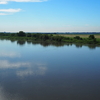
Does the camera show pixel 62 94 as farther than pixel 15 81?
No

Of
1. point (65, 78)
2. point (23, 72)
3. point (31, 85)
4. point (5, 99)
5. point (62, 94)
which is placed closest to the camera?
point (5, 99)

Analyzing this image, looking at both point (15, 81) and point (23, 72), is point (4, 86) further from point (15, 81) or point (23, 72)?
point (23, 72)

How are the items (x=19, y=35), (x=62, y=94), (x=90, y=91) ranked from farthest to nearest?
(x=19, y=35), (x=90, y=91), (x=62, y=94)

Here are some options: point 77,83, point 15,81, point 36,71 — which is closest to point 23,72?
point 36,71

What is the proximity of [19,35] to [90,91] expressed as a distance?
116ft

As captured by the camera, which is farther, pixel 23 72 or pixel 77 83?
pixel 23 72

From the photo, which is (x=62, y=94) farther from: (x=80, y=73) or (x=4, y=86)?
(x=80, y=73)

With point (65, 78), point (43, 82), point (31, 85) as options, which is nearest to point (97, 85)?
point (65, 78)

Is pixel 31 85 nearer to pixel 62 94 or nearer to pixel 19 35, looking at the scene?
pixel 62 94

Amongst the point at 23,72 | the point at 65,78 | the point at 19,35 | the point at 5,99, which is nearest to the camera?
the point at 5,99

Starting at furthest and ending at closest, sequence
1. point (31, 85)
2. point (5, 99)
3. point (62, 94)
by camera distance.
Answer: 1. point (31, 85)
2. point (62, 94)
3. point (5, 99)

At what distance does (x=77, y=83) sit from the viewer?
261 inches

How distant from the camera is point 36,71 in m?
8.16

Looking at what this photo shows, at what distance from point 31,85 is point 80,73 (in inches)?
125
